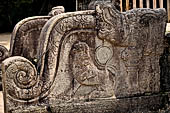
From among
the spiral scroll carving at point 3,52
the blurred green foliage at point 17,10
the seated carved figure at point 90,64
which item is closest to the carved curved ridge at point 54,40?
the seated carved figure at point 90,64

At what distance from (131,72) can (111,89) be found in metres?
0.34

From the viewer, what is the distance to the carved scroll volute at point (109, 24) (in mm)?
4348

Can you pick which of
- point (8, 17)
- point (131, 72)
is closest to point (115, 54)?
point (131, 72)

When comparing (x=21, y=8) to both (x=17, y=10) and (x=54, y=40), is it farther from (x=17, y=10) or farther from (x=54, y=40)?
(x=54, y=40)

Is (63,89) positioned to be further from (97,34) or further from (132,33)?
(132,33)

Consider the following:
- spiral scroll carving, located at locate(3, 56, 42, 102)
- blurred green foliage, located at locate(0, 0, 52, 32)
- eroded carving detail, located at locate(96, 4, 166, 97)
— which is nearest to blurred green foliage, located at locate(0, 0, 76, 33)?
blurred green foliage, located at locate(0, 0, 52, 32)

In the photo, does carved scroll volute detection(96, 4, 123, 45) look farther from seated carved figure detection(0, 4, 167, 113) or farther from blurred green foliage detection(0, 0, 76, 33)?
blurred green foliage detection(0, 0, 76, 33)

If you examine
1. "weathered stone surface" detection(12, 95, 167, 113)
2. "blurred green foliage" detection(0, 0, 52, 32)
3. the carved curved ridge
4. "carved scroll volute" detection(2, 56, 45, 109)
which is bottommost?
"weathered stone surface" detection(12, 95, 167, 113)

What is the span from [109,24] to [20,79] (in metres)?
1.26

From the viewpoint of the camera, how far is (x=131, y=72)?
453 cm

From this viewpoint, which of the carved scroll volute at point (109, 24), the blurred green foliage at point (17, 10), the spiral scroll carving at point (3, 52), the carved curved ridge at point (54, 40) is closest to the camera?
the carved curved ridge at point (54, 40)

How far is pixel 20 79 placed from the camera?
4.07 m

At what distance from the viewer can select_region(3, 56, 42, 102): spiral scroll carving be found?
4.05 m

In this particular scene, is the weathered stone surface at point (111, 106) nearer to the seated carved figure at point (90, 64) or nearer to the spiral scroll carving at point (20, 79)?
the seated carved figure at point (90, 64)
